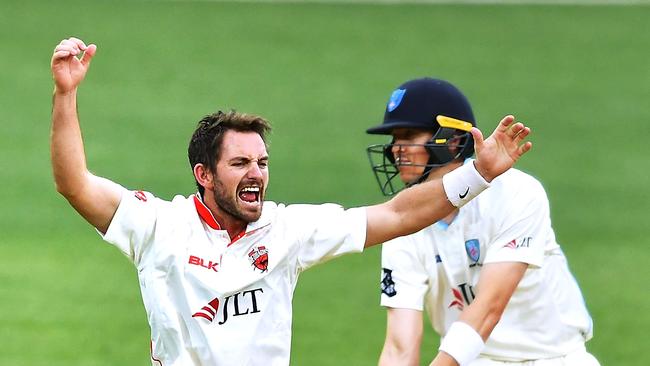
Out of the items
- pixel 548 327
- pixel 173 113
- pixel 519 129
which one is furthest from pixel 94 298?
pixel 519 129

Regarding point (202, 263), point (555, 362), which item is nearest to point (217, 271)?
point (202, 263)

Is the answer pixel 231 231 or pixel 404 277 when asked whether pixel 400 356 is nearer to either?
pixel 404 277

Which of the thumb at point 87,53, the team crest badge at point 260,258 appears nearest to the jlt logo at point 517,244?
the team crest badge at point 260,258

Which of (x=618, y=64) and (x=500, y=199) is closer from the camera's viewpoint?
(x=500, y=199)

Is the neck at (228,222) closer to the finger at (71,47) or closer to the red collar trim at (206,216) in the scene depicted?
the red collar trim at (206,216)

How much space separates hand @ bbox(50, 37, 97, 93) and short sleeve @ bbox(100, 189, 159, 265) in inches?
24.4

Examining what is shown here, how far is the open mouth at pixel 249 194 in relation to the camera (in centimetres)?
740

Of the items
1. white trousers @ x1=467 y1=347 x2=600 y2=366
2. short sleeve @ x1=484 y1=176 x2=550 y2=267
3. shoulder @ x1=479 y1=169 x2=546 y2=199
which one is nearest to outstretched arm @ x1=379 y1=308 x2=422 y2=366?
white trousers @ x1=467 y1=347 x2=600 y2=366

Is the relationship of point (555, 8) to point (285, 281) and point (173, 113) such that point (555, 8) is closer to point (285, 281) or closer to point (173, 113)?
point (173, 113)

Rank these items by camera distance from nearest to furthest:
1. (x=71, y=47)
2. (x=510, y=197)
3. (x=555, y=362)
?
(x=71, y=47)
(x=510, y=197)
(x=555, y=362)

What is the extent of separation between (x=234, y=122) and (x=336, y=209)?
26.3 inches

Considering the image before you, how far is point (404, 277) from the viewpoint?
8.45m

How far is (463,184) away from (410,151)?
1148 millimetres

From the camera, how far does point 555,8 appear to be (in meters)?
24.5
